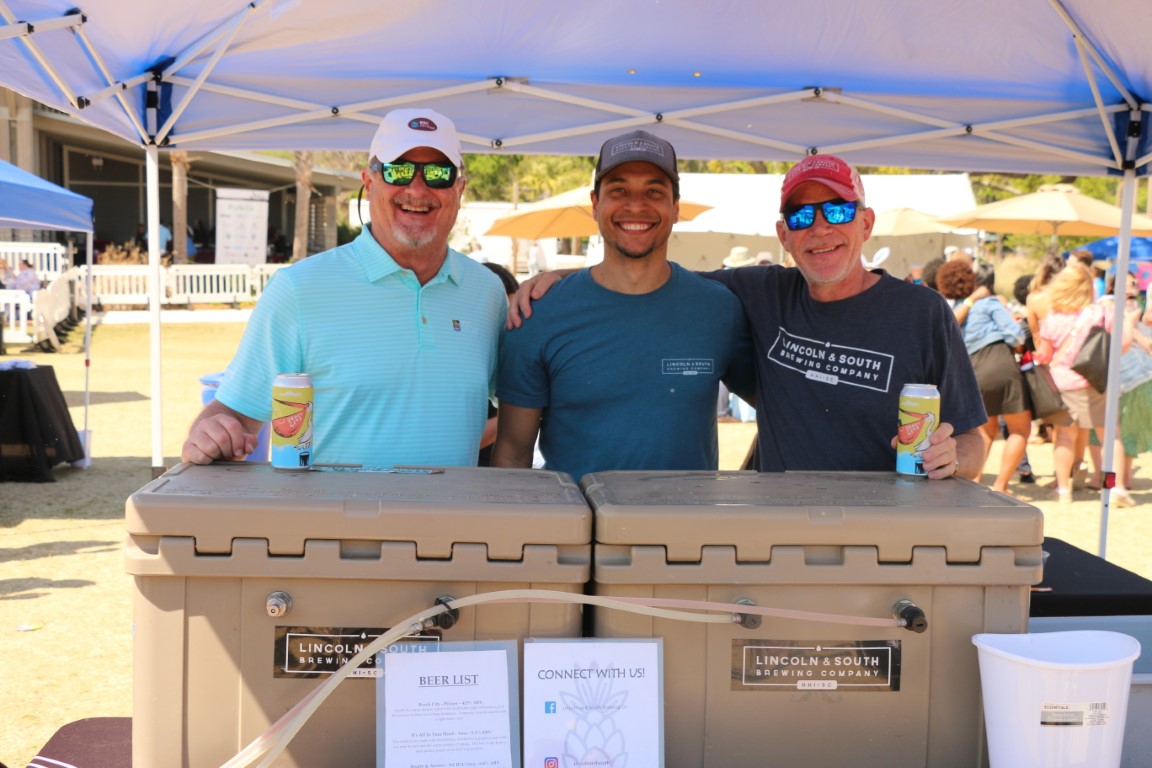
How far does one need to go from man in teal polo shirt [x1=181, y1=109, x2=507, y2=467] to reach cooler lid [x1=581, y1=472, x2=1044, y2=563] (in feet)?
2.94

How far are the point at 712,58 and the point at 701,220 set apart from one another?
12.9m

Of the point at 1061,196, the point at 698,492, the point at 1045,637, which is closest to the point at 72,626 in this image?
the point at 698,492

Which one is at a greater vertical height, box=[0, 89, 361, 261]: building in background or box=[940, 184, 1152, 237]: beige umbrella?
box=[0, 89, 361, 261]: building in background

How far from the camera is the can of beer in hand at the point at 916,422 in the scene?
6.68 ft

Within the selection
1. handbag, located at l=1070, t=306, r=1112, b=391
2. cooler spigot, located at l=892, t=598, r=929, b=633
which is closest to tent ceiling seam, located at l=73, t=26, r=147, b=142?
cooler spigot, located at l=892, t=598, r=929, b=633

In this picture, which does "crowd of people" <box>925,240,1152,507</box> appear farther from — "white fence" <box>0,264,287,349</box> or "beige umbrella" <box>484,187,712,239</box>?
"white fence" <box>0,264,287,349</box>

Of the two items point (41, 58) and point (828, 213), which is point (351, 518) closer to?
point (828, 213)

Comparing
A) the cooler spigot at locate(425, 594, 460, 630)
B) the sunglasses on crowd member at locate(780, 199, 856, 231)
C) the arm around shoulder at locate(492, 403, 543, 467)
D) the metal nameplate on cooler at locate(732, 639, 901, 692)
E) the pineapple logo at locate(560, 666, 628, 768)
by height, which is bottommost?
the pineapple logo at locate(560, 666, 628, 768)

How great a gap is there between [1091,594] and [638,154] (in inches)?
64.9

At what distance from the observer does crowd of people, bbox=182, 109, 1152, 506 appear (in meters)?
2.60

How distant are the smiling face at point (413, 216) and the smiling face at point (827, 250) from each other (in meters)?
0.95

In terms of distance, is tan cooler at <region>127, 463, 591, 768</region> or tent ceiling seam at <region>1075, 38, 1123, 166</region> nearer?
tan cooler at <region>127, 463, 591, 768</region>

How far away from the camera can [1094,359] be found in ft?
27.0

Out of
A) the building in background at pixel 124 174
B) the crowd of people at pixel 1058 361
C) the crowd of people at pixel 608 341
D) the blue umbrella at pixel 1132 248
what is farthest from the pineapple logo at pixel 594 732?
the building in background at pixel 124 174
